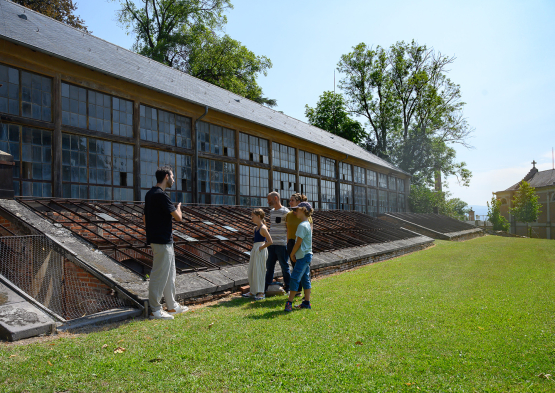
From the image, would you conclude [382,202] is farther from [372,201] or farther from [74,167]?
[74,167]

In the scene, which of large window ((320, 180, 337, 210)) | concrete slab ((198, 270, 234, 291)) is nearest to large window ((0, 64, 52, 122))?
concrete slab ((198, 270, 234, 291))

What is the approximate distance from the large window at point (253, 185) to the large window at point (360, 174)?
1223 centimetres

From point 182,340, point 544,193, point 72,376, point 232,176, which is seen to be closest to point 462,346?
point 182,340

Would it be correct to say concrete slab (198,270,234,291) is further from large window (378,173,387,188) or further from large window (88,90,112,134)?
large window (378,173,387,188)

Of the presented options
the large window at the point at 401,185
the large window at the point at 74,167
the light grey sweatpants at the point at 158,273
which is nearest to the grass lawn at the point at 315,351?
the light grey sweatpants at the point at 158,273

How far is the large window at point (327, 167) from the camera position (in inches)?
1011

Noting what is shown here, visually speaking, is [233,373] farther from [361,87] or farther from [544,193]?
[544,193]

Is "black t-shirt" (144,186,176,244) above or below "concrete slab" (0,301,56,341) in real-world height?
above

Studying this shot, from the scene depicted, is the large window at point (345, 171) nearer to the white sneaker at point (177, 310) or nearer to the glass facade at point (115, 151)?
the glass facade at point (115, 151)

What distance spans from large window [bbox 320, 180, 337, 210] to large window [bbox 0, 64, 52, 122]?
1708 cm

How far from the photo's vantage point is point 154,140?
1382 centimetres

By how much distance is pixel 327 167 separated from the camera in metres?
26.3

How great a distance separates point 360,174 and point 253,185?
560 inches

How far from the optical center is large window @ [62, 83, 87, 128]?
11141 millimetres
